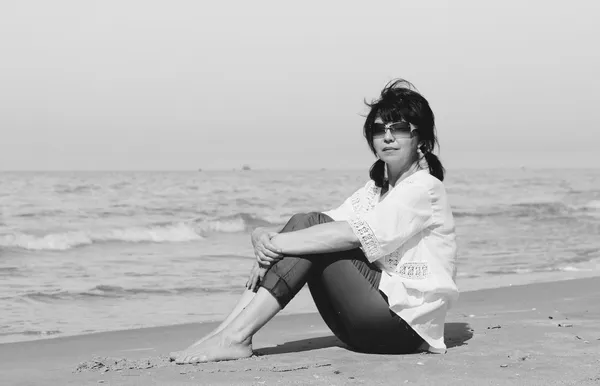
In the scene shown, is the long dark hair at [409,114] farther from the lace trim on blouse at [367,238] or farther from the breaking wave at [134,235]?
the breaking wave at [134,235]

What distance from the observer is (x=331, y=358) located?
13.5ft

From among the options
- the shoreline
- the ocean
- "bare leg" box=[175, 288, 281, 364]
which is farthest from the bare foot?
the ocean

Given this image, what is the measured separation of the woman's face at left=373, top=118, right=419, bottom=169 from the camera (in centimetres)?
379

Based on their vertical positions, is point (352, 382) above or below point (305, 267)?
below

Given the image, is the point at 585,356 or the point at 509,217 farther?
the point at 509,217

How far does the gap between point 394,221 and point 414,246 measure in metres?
0.23

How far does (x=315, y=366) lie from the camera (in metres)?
3.90

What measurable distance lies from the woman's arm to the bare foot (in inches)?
Result: 25.0

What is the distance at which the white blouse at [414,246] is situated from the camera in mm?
3588

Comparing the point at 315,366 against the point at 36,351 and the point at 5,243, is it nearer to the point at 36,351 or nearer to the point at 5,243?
the point at 36,351

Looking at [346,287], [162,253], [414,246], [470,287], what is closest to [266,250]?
[346,287]

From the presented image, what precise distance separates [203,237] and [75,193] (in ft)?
48.4

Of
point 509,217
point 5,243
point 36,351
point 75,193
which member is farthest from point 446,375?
point 75,193

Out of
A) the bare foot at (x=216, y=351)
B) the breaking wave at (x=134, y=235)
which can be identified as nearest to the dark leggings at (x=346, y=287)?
the bare foot at (x=216, y=351)
